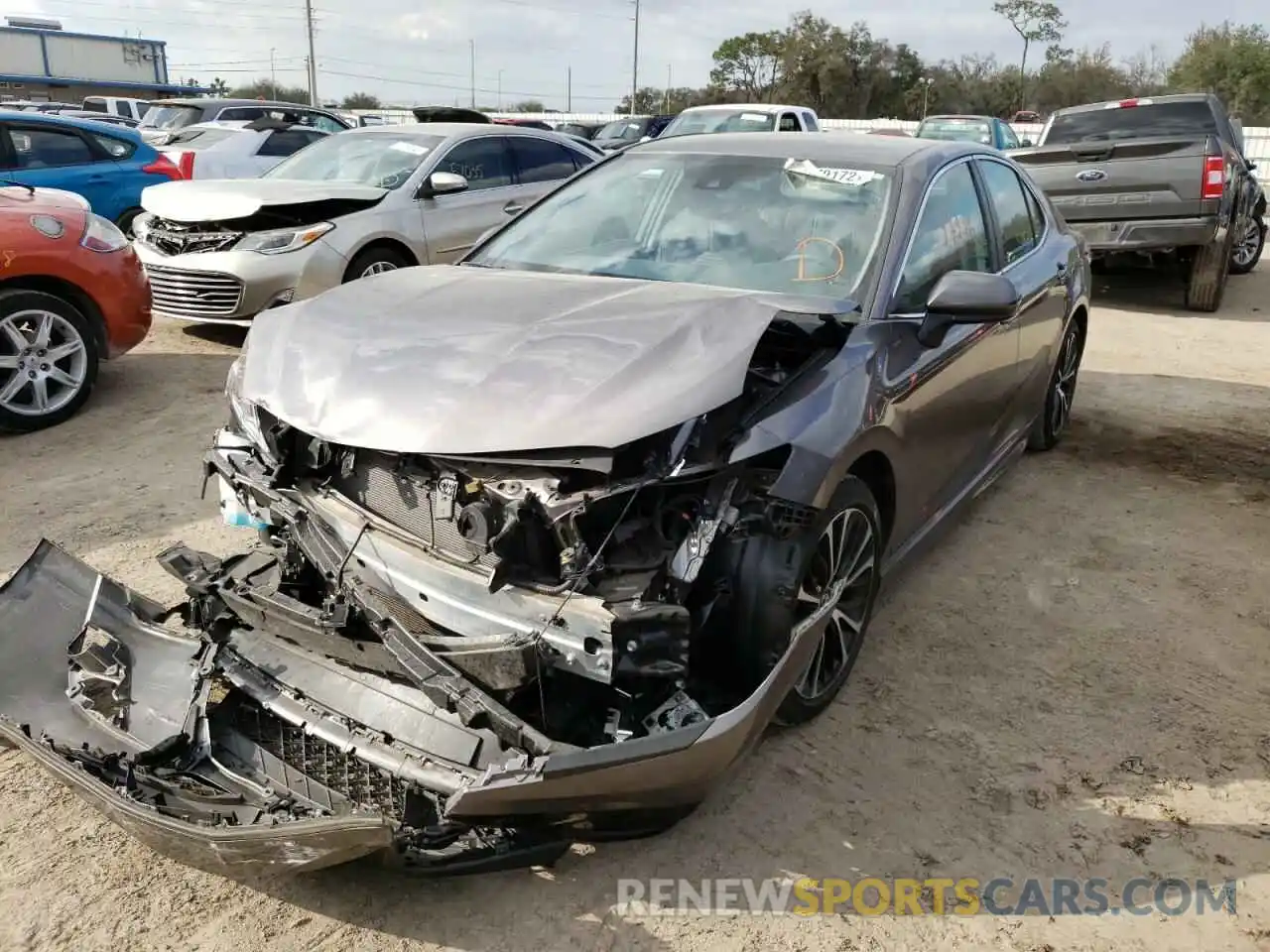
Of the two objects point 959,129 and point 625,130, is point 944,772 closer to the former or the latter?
point 959,129

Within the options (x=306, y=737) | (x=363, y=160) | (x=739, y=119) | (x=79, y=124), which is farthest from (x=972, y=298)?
(x=739, y=119)

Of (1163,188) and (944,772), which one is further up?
(1163,188)

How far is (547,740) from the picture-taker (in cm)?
227

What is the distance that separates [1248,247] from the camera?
1198 cm

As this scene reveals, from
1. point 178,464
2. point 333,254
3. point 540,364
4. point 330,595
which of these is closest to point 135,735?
point 330,595

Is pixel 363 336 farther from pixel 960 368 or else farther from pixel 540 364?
pixel 960 368

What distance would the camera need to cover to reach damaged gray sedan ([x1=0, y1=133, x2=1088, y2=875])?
2.30 m

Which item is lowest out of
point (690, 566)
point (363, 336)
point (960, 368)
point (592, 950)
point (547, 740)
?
point (592, 950)

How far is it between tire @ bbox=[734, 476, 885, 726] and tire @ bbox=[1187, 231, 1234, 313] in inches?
325

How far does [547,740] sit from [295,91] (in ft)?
284

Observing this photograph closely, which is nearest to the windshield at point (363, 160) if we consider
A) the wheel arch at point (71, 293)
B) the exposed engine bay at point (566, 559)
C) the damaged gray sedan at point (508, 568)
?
the wheel arch at point (71, 293)

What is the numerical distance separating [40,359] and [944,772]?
542 centimetres

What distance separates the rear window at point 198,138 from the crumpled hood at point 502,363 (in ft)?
36.4

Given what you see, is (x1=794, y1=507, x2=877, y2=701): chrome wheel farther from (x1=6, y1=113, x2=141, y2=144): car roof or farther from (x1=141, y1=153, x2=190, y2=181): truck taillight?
(x1=6, y1=113, x2=141, y2=144): car roof
